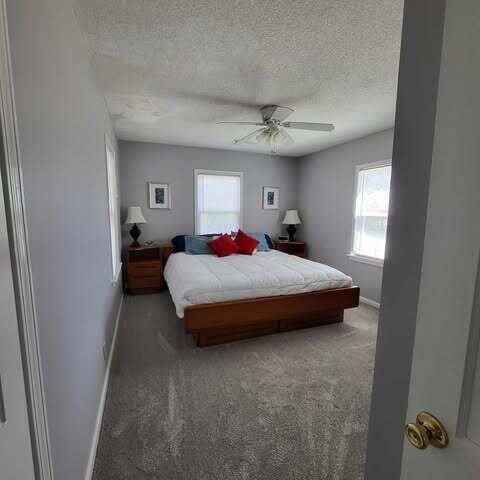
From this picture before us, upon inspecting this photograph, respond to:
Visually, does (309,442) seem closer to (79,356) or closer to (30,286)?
(79,356)

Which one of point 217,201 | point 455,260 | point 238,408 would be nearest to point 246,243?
point 217,201

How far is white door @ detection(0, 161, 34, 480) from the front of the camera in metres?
0.54

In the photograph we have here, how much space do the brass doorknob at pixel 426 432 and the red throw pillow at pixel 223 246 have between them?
3.63 metres

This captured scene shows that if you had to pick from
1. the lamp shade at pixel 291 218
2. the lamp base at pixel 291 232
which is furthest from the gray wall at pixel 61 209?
the lamp base at pixel 291 232

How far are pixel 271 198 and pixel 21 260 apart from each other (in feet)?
16.1

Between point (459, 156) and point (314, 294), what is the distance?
2665mm

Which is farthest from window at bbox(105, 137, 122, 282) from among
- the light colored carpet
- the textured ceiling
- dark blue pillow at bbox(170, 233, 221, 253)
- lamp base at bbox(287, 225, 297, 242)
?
lamp base at bbox(287, 225, 297, 242)

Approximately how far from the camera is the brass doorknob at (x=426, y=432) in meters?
0.53

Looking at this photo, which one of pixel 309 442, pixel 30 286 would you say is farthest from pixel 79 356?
pixel 309 442

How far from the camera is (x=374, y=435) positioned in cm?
97

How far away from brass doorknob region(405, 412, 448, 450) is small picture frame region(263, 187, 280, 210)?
4.83 meters

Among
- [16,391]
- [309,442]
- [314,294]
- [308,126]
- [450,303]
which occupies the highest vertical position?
[308,126]

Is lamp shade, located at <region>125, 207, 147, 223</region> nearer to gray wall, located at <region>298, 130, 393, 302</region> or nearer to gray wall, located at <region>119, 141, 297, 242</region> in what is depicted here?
gray wall, located at <region>119, 141, 297, 242</region>

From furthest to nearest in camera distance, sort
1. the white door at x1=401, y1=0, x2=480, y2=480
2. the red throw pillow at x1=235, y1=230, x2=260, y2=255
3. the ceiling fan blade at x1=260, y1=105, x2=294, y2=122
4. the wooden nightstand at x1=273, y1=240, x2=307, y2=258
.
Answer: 1. the wooden nightstand at x1=273, y1=240, x2=307, y2=258
2. the red throw pillow at x1=235, y1=230, x2=260, y2=255
3. the ceiling fan blade at x1=260, y1=105, x2=294, y2=122
4. the white door at x1=401, y1=0, x2=480, y2=480
